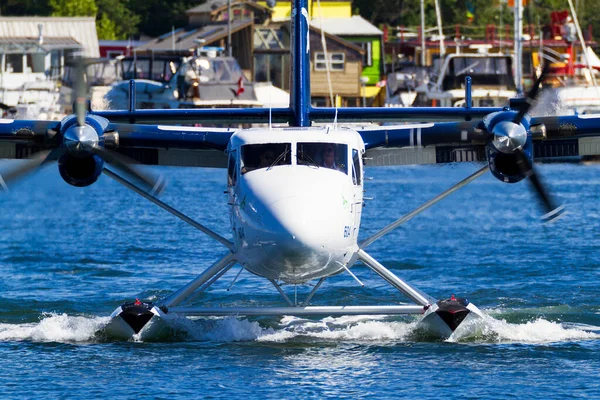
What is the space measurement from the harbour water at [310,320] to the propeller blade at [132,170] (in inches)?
77.7

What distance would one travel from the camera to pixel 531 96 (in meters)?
16.8

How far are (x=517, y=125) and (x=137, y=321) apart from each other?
543 cm

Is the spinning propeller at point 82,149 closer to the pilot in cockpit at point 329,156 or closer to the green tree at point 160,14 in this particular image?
the pilot in cockpit at point 329,156

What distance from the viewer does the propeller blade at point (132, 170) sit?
1655 cm

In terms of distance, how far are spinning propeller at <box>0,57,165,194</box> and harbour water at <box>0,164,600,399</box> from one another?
208cm

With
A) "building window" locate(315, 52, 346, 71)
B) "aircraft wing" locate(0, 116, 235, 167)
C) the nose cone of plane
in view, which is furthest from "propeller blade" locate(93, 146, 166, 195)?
"building window" locate(315, 52, 346, 71)

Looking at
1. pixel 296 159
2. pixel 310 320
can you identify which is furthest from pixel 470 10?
pixel 296 159

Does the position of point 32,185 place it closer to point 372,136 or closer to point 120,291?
point 120,291

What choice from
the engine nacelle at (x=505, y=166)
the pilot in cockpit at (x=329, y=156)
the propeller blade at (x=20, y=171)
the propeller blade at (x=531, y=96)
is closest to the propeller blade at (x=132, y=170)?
the propeller blade at (x=20, y=171)

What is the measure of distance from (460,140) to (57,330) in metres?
5.83

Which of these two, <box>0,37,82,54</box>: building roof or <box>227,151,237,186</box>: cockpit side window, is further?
<box>0,37,82,54</box>: building roof

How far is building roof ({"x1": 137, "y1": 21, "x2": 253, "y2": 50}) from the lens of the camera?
244 ft

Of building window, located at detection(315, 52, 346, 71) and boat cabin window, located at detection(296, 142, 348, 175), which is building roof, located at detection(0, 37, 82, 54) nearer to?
building window, located at detection(315, 52, 346, 71)

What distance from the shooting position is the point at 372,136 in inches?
690
